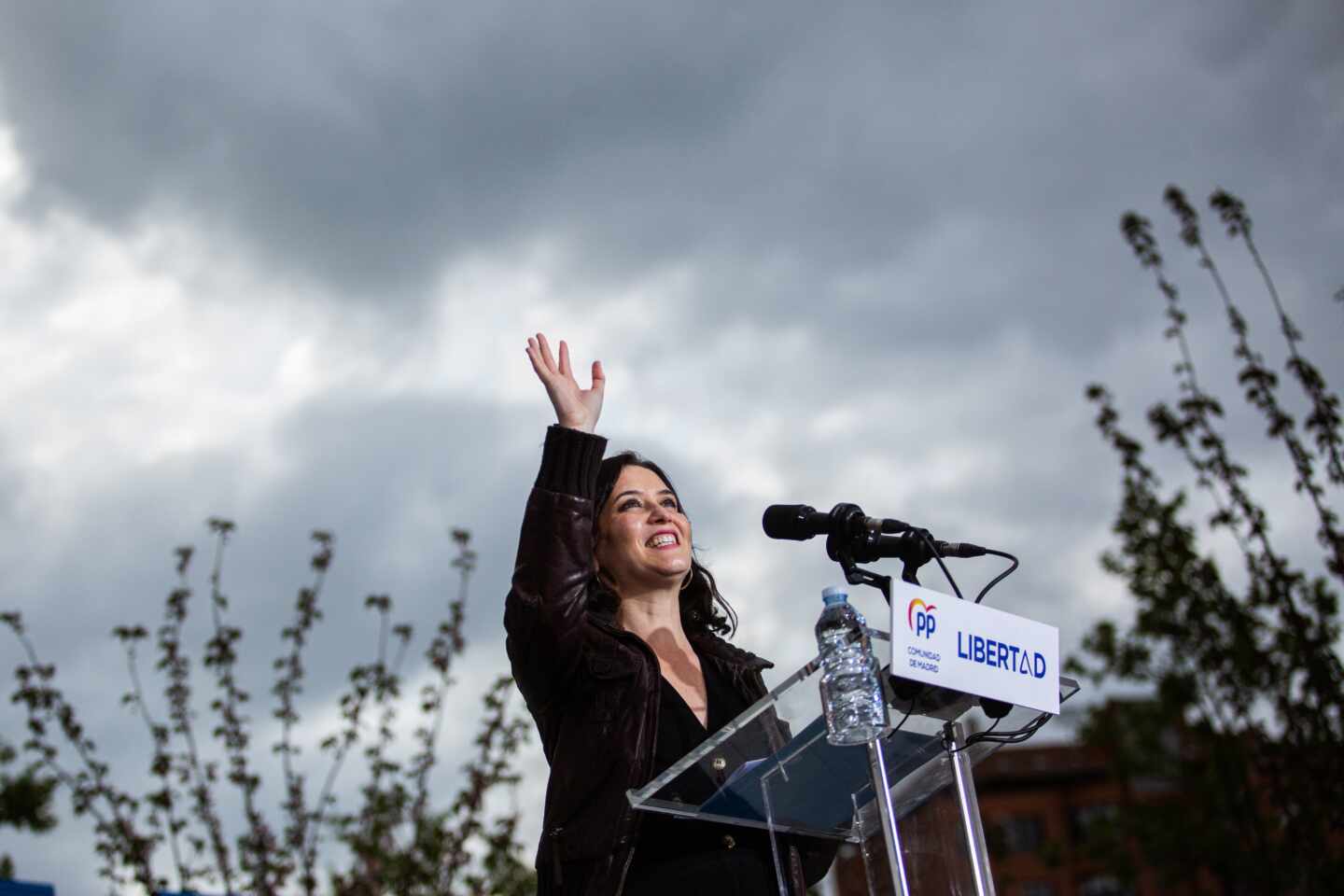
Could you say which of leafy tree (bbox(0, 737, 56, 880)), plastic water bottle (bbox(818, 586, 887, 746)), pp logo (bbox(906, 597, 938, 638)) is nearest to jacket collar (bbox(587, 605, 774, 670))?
plastic water bottle (bbox(818, 586, 887, 746))

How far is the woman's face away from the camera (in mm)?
3658

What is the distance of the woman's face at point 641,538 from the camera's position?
3.66m

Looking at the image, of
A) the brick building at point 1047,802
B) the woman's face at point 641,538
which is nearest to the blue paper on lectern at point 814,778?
the woman's face at point 641,538

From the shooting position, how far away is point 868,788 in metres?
2.83

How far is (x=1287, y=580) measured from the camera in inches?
311

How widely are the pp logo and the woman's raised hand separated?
4.14ft

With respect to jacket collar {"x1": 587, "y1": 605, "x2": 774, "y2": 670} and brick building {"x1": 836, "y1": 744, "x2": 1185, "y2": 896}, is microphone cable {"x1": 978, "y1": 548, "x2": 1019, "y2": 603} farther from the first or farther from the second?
brick building {"x1": 836, "y1": 744, "x2": 1185, "y2": 896}

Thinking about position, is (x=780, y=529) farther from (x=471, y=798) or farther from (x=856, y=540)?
(x=471, y=798)

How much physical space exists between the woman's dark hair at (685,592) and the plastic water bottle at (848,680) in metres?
1.30

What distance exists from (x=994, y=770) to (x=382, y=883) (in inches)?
1968

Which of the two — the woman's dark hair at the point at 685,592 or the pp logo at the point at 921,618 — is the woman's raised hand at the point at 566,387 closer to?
the woman's dark hair at the point at 685,592

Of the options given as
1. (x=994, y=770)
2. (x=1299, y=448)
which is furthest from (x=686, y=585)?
(x=994, y=770)

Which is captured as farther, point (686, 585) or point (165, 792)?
point (165, 792)

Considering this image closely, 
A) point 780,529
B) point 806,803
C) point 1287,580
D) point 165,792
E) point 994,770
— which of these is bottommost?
point 806,803
